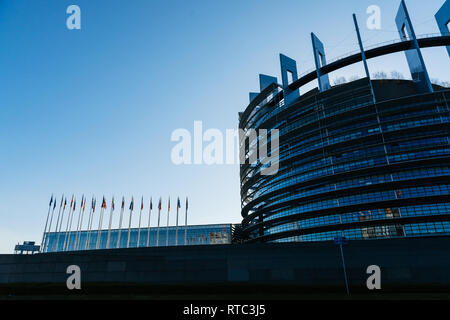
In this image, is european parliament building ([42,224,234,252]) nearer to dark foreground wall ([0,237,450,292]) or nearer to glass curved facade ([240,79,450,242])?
glass curved facade ([240,79,450,242])

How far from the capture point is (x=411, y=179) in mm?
47250

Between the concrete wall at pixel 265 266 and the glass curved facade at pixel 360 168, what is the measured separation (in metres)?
21.9

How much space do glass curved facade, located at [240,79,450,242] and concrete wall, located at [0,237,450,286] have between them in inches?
864

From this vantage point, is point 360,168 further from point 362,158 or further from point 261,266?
point 261,266

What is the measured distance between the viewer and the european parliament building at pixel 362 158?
48.3 meters

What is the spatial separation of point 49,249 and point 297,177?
117805mm

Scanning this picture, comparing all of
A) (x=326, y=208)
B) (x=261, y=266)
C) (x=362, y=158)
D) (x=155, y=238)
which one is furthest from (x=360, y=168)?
(x=155, y=238)

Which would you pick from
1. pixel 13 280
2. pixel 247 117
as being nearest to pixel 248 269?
pixel 13 280

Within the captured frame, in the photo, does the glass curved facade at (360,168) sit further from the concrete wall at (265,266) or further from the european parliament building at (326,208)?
the concrete wall at (265,266)

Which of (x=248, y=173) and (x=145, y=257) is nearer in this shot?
(x=145, y=257)
